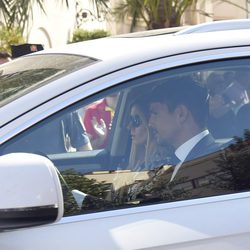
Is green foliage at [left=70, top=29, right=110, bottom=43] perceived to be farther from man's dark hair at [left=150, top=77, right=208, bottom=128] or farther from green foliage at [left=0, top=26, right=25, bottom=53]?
man's dark hair at [left=150, top=77, right=208, bottom=128]

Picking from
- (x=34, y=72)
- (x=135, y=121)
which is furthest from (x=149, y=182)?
(x=34, y=72)

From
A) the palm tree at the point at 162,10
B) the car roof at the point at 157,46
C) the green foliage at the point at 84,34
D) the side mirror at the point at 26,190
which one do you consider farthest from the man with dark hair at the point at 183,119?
the green foliage at the point at 84,34

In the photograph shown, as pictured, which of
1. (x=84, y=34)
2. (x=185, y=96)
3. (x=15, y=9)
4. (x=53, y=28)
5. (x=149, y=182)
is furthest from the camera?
(x=84, y=34)

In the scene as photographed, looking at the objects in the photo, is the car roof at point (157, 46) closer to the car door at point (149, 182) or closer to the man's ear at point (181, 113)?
the car door at point (149, 182)

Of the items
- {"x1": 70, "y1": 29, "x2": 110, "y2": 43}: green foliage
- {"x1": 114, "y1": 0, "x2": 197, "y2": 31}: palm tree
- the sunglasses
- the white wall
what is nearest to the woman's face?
the sunglasses

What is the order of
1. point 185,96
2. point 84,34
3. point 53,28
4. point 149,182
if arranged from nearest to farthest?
point 149,182, point 185,96, point 53,28, point 84,34

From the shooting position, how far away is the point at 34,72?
2.32 meters

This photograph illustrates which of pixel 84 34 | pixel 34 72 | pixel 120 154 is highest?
pixel 34 72

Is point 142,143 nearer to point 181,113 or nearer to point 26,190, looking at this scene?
point 181,113

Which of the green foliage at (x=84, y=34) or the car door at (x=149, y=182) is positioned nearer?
the car door at (x=149, y=182)

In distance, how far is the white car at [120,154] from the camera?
6.17ft

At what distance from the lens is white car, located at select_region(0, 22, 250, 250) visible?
1.88 meters

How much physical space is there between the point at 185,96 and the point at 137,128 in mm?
217

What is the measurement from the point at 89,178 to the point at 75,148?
0.19 m
